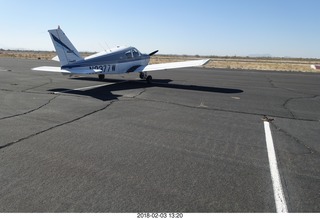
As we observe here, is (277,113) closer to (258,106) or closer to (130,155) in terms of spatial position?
(258,106)

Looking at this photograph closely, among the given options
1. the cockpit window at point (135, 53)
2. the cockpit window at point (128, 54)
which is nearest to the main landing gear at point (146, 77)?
the cockpit window at point (135, 53)

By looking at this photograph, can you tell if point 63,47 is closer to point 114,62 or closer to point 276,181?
point 114,62

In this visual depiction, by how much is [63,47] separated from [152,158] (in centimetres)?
1145

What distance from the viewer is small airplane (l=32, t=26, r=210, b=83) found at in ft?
47.1

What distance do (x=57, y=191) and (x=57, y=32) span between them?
1239 cm

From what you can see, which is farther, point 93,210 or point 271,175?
point 271,175

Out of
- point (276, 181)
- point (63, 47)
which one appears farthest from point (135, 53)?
point (276, 181)

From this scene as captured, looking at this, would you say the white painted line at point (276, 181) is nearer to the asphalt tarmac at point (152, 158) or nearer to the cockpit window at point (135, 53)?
the asphalt tarmac at point (152, 158)

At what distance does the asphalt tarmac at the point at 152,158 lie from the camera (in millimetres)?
3801

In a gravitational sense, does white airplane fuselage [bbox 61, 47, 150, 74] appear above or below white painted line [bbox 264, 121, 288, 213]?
above

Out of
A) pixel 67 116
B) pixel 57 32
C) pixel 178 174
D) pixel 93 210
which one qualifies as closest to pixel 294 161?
pixel 178 174

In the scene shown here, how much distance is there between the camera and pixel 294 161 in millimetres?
5277

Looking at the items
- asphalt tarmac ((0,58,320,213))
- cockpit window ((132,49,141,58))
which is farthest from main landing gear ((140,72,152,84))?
asphalt tarmac ((0,58,320,213))

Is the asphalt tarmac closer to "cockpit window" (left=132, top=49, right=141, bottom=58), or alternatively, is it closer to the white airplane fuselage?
the white airplane fuselage
